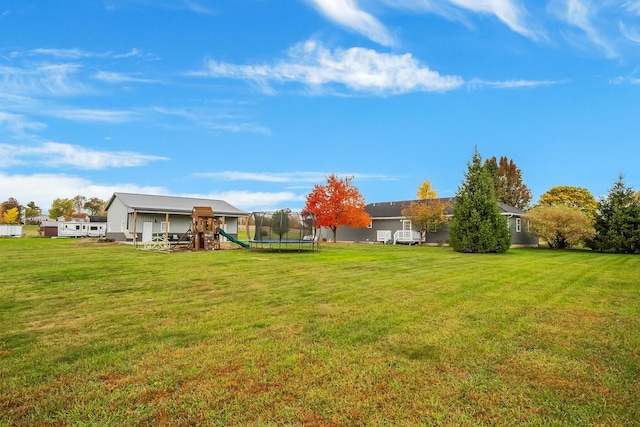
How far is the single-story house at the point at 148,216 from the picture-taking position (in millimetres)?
29844

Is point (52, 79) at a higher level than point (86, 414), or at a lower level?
higher

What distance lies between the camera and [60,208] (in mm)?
74750

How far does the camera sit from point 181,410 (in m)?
2.54

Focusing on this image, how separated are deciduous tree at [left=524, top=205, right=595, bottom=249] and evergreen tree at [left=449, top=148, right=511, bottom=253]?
6.49 m

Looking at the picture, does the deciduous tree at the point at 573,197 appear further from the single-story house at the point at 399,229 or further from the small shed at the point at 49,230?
the small shed at the point at 49,230

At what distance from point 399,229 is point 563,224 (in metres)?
12.7

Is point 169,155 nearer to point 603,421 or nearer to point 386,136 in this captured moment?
point 386,136

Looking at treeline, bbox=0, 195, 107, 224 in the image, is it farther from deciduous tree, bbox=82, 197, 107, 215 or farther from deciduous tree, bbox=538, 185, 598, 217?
deciduous tree, bbox=538, 185, 598, 217

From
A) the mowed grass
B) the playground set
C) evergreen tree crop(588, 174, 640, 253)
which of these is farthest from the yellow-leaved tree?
the mowed grass

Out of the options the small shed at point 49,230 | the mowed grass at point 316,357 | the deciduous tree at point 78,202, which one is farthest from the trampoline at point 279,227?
the deciduous tree at point 78,202

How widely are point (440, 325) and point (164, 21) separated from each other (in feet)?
54.3

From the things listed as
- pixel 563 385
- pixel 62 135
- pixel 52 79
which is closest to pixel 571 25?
pixel 563 385

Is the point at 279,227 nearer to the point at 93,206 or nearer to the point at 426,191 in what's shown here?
the point at 426,191

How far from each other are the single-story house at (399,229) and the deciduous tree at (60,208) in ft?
207
